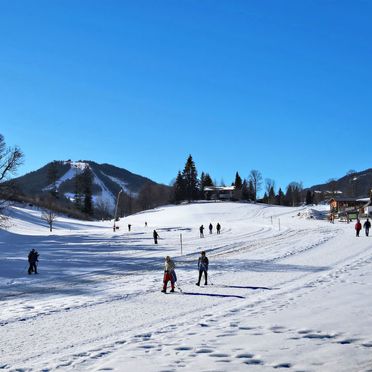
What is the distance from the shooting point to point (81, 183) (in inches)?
4739

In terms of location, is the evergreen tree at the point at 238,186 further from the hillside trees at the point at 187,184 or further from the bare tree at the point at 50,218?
the bare tree at the point at 50,218

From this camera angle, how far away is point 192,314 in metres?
13.7

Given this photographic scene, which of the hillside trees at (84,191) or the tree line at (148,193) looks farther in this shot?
the hillside trees at (84,191)

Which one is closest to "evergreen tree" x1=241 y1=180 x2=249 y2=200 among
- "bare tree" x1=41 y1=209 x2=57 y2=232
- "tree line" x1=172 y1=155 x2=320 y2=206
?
"tree line" x1=172 y1=155 x2=320 y2=206

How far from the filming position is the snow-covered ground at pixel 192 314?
8.77 meters

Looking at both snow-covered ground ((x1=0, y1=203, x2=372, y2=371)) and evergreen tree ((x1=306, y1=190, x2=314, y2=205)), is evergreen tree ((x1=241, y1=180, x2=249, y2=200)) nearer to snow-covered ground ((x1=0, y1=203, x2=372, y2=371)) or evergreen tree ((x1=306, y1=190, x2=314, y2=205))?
evergreen tree ((x1=306, y1=190, x2=314, y2=205))

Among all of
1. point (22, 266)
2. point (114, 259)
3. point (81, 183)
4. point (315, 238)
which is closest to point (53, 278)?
point (22, 266)

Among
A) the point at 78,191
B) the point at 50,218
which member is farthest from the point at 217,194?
the point at 50,218

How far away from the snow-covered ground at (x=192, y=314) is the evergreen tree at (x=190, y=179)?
301 ft

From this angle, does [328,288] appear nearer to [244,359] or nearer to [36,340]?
[244,359]

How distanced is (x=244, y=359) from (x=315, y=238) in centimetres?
3418

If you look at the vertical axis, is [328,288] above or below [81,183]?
below

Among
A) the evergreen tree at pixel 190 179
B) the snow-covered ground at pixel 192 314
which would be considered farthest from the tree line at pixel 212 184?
the snow-covered ground at pixel 192 314

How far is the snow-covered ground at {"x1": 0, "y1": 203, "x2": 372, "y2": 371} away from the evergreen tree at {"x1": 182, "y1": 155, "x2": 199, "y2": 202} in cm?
9186
